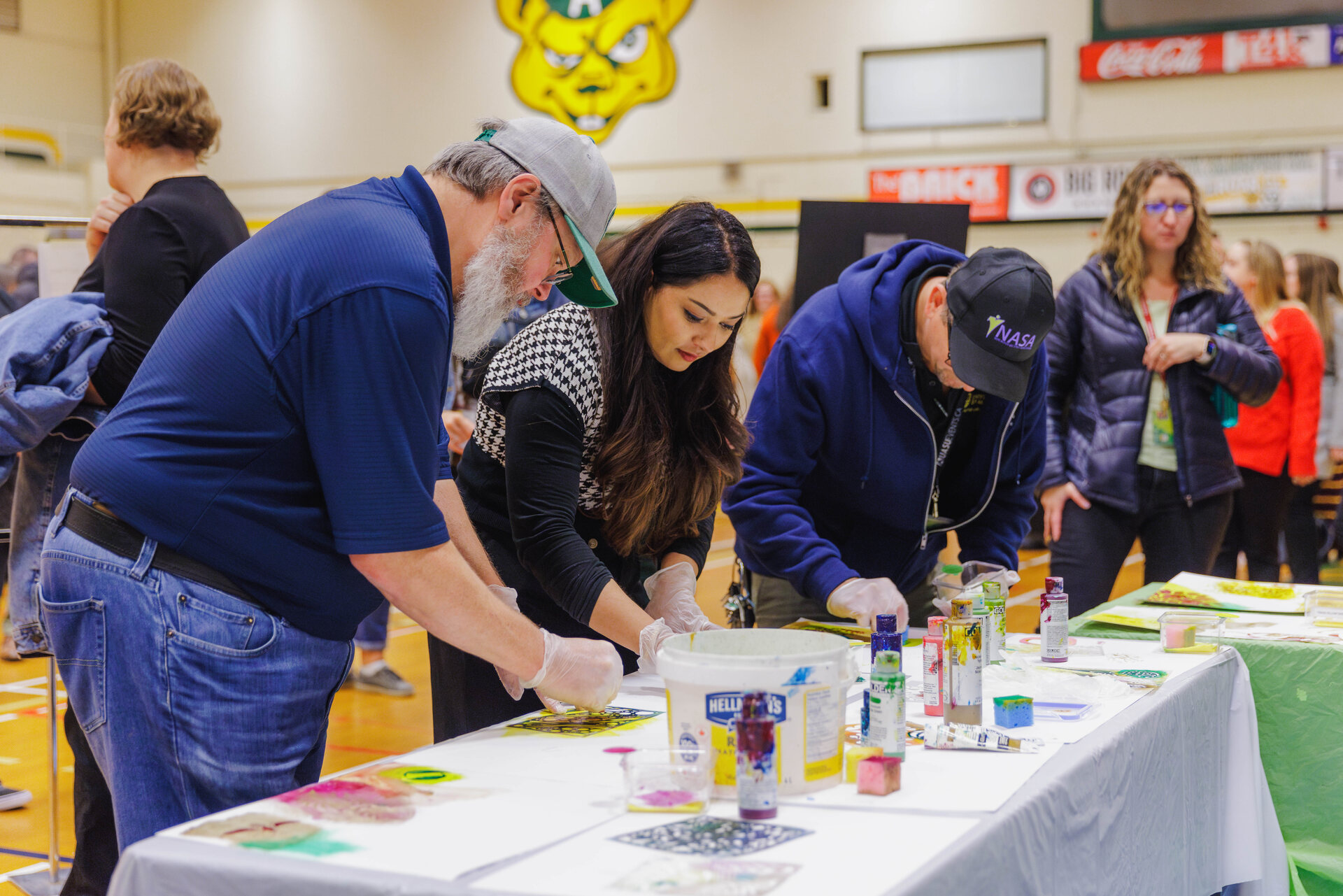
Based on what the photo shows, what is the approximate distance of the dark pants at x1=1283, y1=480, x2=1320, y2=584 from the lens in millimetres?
5227

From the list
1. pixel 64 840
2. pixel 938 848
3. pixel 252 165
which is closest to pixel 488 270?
pixel 938 848

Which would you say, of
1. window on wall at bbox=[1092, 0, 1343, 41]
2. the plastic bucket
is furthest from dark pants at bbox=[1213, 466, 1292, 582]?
window on wall at bbox=[1092, 0, 1343, 41]

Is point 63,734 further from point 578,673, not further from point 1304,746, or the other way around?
point 1304,746

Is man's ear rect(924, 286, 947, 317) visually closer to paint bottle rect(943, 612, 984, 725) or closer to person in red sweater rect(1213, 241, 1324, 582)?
paint bottle rect(943, 612, 984, 725)

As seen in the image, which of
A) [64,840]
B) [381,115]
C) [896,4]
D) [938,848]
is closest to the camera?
[938,848]

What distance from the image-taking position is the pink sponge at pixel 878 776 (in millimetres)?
1266

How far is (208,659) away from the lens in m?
1.31

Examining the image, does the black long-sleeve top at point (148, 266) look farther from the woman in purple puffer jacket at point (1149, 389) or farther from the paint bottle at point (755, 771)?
the woman in purple puffer jacket at point (1149, 389)

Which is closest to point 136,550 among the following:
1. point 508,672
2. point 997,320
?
point 508,672

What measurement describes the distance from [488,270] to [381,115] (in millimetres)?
11164

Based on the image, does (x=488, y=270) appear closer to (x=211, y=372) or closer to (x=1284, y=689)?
(x=211, y=372)

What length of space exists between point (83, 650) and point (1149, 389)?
2402 millimetres

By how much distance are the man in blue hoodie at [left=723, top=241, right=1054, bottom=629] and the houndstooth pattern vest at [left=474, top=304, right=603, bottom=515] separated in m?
0.47

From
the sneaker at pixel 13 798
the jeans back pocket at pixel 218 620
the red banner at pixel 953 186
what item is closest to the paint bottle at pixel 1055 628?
the jeans back pocket at pixel 218 620
